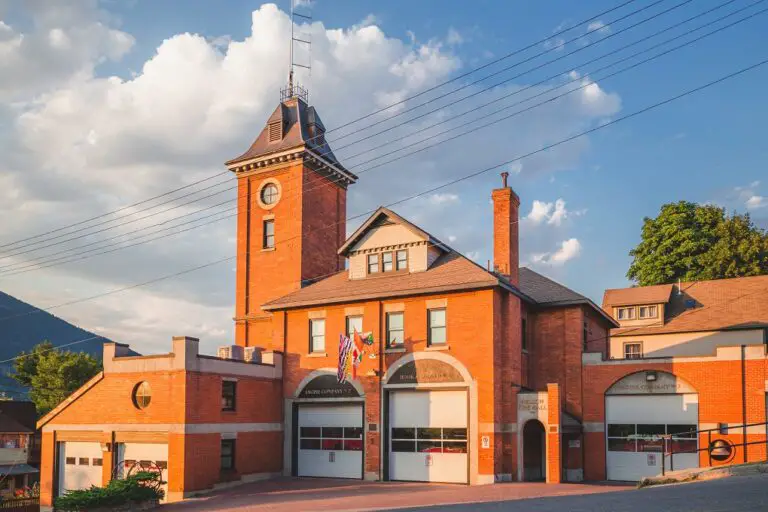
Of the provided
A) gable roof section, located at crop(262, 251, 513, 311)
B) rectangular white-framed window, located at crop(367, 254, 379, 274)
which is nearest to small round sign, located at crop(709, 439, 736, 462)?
gable roof section, located at crop(262, 251, 513, 311)

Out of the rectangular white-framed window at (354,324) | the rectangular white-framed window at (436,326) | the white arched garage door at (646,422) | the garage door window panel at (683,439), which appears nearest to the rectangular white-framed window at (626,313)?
the white arched garage door at (646,422)

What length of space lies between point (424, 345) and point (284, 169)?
15.9m

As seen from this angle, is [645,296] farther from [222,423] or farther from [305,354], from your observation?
[222,423]

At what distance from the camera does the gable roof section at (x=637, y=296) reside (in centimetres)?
4600

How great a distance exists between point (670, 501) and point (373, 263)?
872 inches

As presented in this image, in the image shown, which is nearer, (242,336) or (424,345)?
(424,345)

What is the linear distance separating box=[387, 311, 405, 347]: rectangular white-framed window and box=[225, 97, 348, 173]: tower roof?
13.6m

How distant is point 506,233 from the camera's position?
32562 mm

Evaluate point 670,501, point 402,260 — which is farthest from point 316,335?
point 670,501

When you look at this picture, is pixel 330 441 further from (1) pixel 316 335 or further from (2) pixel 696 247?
(2) pixel 696 247

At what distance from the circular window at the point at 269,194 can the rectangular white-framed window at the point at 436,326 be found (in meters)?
14.7

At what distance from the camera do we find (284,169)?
42094 millimetres

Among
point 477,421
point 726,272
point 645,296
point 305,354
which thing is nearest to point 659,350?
point 645,296

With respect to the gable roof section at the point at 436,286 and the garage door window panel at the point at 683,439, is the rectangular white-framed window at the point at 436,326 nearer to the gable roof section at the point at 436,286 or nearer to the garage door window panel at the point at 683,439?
the gable roof section at the point at 436,286
